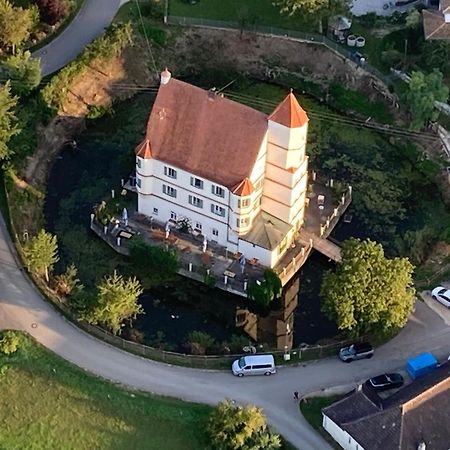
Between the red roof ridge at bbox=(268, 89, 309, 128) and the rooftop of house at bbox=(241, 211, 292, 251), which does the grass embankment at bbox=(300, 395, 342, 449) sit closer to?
the rooftop of house at bbox=(241, 211, 292, 251)

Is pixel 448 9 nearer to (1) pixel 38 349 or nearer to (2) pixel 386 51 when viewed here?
(2) pixel 386 51

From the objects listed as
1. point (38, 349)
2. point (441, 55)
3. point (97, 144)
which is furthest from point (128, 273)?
point (441, 55)

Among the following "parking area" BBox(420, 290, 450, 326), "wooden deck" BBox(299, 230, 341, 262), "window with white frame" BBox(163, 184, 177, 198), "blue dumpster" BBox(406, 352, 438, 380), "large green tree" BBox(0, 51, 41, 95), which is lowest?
"wooden deck" BBox(299, 230, 341, 262)

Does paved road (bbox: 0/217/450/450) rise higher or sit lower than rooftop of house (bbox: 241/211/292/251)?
lower

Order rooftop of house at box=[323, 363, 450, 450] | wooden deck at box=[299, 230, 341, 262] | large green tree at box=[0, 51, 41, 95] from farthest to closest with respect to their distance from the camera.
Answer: large green tree at box=[0, 51, 41, 95]
wooden deck at box=[299, 230, 341, 262]
rooftop of house at box=[323, 363, 450, 450]

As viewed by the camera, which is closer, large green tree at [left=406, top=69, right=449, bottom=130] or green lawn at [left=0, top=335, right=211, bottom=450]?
green lawn at [left=0, top=335, right=211, bottom=450]

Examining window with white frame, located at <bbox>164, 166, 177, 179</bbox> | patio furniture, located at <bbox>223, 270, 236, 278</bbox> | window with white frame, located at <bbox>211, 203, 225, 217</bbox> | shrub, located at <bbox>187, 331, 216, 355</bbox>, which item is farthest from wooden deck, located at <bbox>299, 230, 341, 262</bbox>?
shrub, located at <bbox>187, 331, 216, 355</bbox>

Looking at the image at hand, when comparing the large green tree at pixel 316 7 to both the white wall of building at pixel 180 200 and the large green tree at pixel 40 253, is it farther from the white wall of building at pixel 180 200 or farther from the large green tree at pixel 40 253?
the large green tree at pixel 40 253
